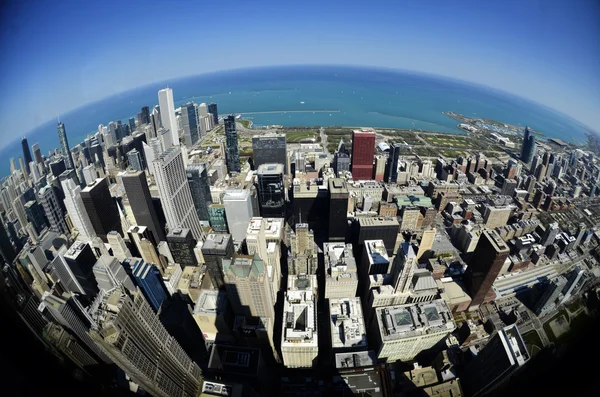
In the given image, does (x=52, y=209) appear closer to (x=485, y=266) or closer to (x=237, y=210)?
(x=237, y=210)

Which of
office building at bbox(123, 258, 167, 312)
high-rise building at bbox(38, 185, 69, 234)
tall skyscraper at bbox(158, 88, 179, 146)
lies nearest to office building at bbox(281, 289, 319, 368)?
office building at bbox(123, 258, 167, 312)

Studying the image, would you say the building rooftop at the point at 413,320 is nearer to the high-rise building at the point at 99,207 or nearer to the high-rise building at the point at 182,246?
the high-rise building at the point at 182,246

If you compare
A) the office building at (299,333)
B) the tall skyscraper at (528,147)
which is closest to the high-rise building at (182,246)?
the office building at (299,333)

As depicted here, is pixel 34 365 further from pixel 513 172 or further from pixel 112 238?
pixel 513 172

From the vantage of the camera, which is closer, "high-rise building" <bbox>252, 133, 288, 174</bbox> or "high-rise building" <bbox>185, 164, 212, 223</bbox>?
"high-rise building" <bbox>185, 164, 212, 223</bbox>

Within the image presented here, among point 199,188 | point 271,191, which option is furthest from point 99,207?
point 271,191

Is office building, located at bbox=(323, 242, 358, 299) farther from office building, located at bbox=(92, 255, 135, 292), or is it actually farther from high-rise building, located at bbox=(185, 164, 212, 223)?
high-rise building, located at bbox=(185, 164, 212, 223)
